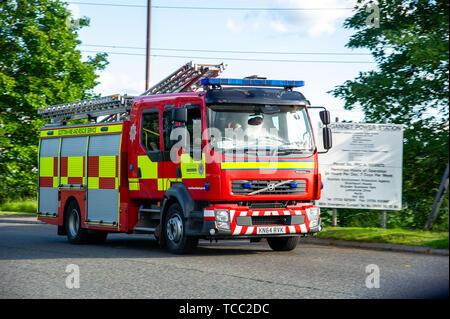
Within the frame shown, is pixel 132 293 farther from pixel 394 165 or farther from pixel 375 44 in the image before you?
pixel 375 44

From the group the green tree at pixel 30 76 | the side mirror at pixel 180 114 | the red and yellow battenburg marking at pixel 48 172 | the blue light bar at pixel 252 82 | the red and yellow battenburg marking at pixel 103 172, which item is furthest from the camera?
the green tree at pixel 30 76

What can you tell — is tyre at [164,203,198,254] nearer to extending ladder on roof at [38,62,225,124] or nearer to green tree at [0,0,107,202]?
extending ladder on roof at [38,62,225,124]

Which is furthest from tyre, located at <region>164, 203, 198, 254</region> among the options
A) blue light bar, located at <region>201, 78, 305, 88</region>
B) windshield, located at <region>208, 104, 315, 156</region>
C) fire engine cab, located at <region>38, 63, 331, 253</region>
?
blue light bar, located at <region>201, 78, 305, 88</region>

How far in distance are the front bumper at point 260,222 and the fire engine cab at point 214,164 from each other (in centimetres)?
2

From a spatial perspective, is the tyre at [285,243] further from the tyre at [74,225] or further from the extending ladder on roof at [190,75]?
the tyre at [74,225]

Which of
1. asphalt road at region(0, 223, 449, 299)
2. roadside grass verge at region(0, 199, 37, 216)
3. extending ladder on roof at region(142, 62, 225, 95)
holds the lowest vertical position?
roadside grass verge at region(0, 199, 37, 216)

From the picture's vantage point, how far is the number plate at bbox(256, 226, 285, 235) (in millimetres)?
10297

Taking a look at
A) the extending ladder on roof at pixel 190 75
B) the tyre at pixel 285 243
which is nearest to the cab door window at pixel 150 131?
A: the extending ladder on roof at pixel 190 75

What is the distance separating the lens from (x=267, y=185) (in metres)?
10.4

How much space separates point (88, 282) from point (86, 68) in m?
23.7

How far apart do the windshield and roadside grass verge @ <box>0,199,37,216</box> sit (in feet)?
70.2

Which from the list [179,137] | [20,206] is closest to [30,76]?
[20,206]

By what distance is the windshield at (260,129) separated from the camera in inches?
404
